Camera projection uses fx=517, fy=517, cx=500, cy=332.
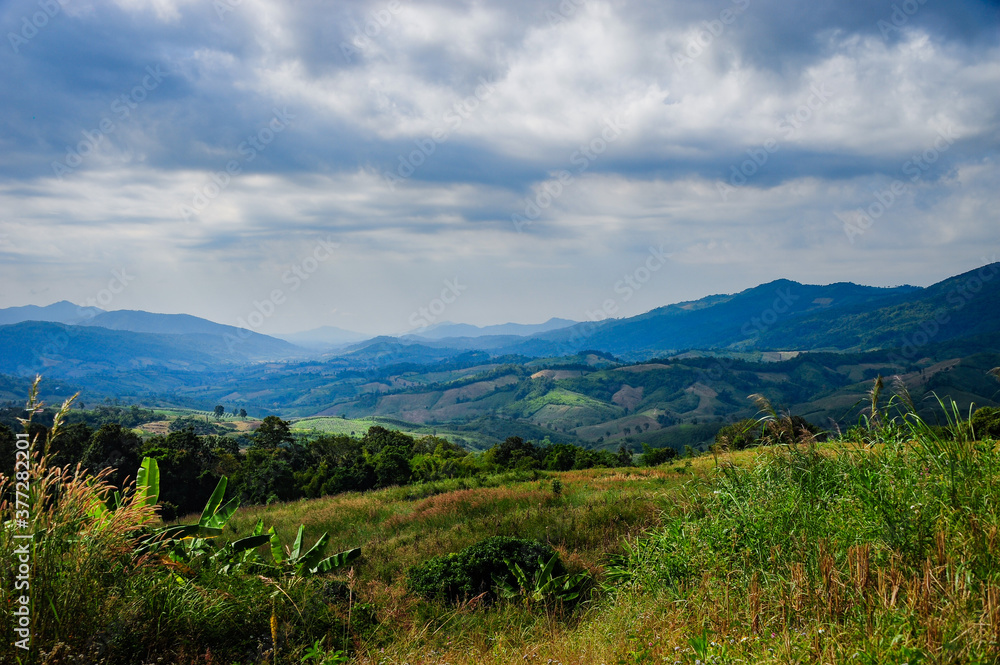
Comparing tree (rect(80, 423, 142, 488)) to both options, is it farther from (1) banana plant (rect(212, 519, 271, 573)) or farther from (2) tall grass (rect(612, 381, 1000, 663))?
(2) tall grass (rect(612, 381, 1000, 663))

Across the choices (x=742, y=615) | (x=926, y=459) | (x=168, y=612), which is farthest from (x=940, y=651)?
(x=168, y=612)

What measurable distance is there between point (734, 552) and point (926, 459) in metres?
2.19

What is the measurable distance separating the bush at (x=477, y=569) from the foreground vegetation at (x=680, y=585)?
0.26ft

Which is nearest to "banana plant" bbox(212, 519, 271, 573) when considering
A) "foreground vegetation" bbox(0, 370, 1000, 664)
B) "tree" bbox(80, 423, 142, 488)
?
"foreground vegetation" bbox(0, 370, 1000, 664)

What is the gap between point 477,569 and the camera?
8062 mm

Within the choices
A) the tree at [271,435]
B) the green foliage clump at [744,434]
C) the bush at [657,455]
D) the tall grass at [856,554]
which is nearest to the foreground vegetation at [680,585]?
the tall grass at [856,554]

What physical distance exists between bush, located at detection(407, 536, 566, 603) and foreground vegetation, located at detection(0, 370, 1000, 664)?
79 millimetres

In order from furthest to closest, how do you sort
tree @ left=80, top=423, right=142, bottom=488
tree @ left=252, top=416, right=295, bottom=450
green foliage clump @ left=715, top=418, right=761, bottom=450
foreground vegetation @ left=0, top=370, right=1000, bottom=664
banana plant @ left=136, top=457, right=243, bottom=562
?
tree @ left=252, top=416, right=295, bottom=450, tree @ left=80, top=423, right=142, bottom=488, green foliage clump @ left=715, top=418, right=761, bottom=450, banana plant @ left=136, top=457, right=243, bottom=562, foreground vegetation @ left=0, top=370, right=1000, bottom=664

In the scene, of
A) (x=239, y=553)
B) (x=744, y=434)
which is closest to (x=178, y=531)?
(x=239, y=553)

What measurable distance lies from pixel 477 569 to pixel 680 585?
11.7 ft

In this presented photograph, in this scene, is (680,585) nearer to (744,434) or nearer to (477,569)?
(477,569)

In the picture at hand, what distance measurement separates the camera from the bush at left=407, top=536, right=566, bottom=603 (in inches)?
306

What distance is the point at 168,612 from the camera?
14.8ft

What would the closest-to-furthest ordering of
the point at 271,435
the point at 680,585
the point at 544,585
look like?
the point at 680,585 < the point at 544,585 < the point at 271,435
